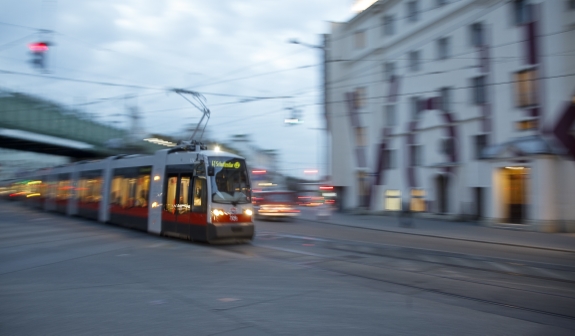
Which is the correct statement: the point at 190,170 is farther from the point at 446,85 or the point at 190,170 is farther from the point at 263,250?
the point at 446,85

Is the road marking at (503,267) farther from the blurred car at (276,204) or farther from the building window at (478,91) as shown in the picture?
the blurred car at (276,204)

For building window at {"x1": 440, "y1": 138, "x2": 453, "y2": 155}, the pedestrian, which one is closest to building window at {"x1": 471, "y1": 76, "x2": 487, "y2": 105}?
building window at {"x1": 440, "y1": 138, "x2": 453, "y2": 155}

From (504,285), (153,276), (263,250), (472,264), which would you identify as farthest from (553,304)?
(263,250)

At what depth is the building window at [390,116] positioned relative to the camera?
114 feet

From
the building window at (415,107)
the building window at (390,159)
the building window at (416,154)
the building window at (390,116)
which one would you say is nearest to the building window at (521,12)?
the building window at (415,107)

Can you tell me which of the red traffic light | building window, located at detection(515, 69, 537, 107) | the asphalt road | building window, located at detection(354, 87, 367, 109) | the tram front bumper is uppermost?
building window, located at detection(354, 87, 367, 109)

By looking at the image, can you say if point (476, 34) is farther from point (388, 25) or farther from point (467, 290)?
point (467, 290)

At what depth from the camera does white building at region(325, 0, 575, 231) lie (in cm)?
2292

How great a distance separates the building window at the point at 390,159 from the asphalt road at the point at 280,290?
62.7 ft

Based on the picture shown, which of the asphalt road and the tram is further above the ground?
the tram

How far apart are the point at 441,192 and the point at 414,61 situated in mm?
8395

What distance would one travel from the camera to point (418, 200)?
1282 inches

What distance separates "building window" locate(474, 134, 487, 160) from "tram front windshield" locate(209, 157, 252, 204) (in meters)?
16.3

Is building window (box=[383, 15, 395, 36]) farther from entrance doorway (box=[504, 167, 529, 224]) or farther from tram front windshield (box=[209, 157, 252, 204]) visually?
tram front windshield (box=[209, 157, 252, 204])
